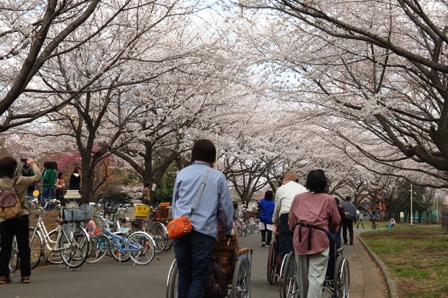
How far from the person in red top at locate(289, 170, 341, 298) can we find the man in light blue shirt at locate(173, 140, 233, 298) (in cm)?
101

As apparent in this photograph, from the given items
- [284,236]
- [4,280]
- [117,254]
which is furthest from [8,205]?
[117,254]

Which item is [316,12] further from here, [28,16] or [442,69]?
[28,16]

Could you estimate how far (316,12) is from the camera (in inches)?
335

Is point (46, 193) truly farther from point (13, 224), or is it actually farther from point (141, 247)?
point (13, 224)

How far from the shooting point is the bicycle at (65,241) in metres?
10.5

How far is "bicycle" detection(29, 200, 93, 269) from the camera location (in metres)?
10.5

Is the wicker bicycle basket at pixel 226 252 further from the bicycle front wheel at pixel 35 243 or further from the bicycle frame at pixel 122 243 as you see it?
the bicycle frame at pixel 122 243

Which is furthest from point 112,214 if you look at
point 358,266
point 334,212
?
point 334,212

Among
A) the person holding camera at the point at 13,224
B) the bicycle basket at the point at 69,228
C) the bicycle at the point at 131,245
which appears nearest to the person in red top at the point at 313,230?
the person holding camera at the point at 13,224

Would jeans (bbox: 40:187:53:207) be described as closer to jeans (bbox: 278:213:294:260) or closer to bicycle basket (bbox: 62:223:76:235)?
bicycle basket (bbox: 62:223:76:235)

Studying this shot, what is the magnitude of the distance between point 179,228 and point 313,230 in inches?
63.5

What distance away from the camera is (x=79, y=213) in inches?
422

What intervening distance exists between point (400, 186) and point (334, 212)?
54932mm

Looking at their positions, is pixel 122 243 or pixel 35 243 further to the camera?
pixel 122 243
